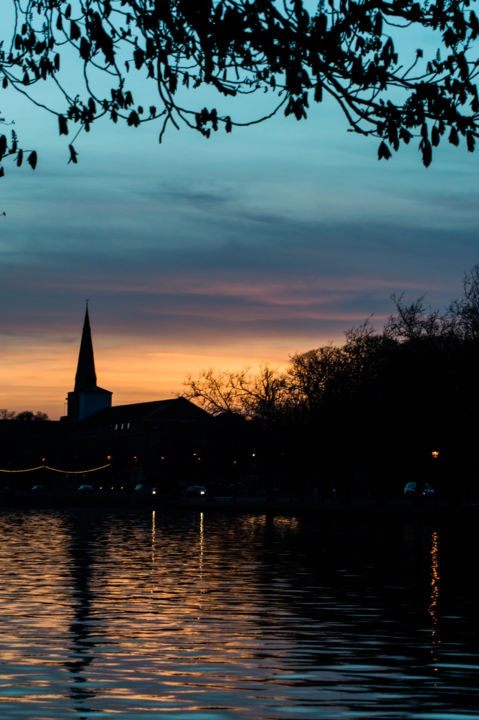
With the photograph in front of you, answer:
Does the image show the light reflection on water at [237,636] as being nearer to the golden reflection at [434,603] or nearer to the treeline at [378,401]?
the golden reflection at [434,603]

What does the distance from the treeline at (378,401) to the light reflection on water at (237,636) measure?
3369cm

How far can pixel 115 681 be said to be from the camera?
38.2 feet

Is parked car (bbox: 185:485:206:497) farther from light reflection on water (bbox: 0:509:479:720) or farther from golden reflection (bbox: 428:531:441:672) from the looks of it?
light reflection on water (bbox: 0:509:479:720)

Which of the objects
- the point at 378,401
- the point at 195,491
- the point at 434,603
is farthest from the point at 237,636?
the point at 195,491

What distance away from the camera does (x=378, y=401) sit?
225 feet

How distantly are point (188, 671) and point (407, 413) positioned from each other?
55.8 m

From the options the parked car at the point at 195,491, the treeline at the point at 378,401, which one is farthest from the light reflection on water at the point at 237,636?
the parked car at the point at 195,491

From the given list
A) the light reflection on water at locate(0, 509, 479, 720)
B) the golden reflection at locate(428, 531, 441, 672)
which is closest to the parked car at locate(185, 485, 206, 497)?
the golden reflection at locate(428, 531, 441, 672)

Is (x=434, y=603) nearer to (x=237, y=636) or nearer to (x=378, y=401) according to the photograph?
(x=237, y=636)

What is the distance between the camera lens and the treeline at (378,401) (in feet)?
216

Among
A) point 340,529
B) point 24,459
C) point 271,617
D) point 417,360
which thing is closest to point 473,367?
point 417,360

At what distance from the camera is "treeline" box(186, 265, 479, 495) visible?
65688 mm

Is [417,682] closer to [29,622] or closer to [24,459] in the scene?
[29,622]

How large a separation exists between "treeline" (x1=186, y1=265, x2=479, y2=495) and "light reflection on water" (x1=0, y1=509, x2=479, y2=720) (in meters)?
33.7
